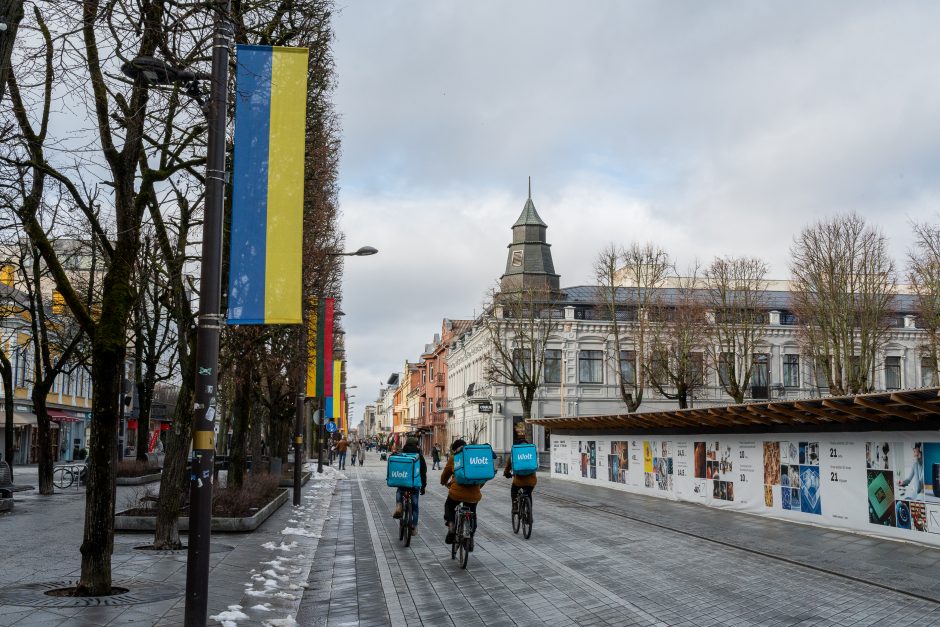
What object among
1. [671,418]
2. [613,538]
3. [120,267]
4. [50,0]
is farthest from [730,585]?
[671,418]

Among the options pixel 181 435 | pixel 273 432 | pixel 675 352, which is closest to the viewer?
pixel 181 435

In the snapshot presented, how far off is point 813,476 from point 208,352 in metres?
15.4

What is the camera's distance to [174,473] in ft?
44.9

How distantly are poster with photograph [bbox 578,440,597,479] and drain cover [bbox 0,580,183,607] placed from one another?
2577cm

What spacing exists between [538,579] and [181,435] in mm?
6237

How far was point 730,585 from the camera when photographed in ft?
36.0

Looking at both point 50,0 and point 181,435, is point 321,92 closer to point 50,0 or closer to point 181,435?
point 181,435

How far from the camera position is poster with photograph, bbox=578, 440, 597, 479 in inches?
1359

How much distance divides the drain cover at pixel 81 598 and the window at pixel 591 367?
52.1 m

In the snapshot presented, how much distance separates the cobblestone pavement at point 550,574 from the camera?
905 cm

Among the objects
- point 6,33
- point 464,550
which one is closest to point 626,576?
point 464,550

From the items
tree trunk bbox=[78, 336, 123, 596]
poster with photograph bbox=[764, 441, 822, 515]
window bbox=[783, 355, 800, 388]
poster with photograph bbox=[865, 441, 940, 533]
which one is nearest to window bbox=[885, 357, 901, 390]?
window bbox=[783, 355, 800, 388]

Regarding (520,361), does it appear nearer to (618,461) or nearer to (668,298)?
(668,298)

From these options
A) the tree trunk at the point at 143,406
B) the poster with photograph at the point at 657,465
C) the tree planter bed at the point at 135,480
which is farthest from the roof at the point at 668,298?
the tree planter bed at the point at 135,480
